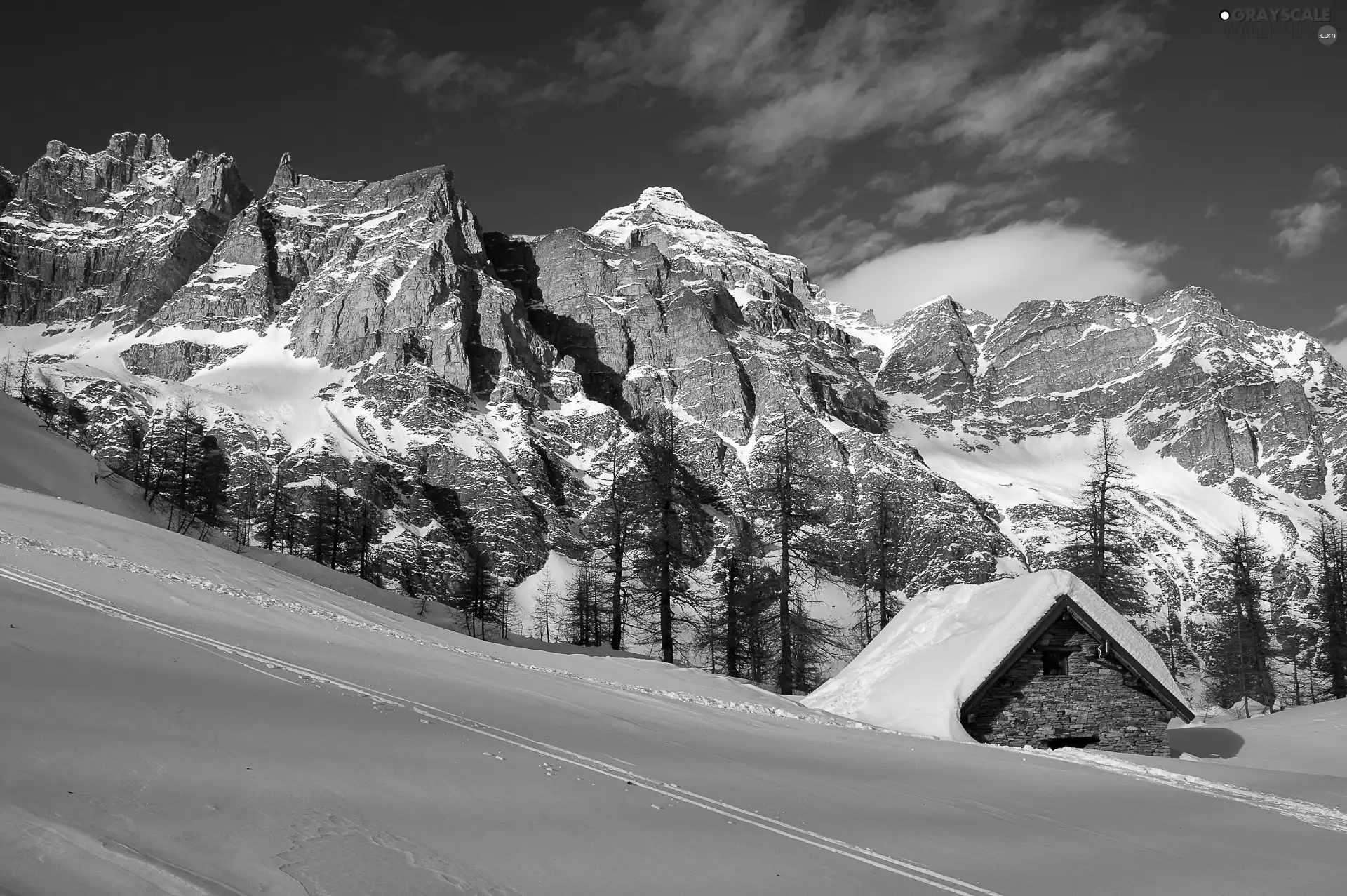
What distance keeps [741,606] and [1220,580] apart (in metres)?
23.5

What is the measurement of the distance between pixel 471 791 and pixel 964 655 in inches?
546

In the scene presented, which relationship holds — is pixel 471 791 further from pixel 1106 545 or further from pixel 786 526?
pixel 1106 545

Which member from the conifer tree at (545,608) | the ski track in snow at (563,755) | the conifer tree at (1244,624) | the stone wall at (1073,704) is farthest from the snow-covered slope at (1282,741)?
the conifer tree at (545,608)

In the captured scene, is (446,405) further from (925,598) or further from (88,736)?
(88,736)

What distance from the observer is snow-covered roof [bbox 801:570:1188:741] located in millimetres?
17250

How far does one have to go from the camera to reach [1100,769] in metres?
13.8

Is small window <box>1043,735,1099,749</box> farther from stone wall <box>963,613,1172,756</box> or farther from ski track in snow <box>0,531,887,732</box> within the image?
ski track in snow <box>0,531,887,732</box>

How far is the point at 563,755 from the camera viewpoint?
8.24 m

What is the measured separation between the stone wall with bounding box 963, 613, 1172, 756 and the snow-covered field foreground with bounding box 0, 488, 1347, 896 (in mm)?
3381

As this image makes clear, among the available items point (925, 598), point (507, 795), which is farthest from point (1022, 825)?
point (925, 598)

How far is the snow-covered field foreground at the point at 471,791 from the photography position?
4.68 metres

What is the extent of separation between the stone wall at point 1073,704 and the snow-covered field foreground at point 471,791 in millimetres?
3381

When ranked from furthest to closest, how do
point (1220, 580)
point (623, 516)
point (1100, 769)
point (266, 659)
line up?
point (1220, 580) → point (623, 516) → point (1100, 769) → point (266, 659)

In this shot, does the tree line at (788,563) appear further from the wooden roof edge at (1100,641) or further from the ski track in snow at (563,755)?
the ski track in snow at (563,755)
